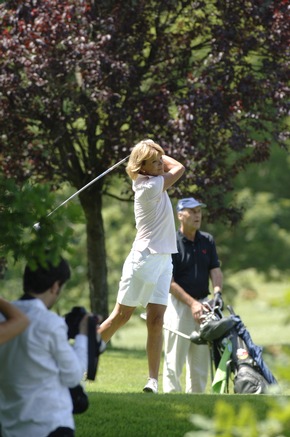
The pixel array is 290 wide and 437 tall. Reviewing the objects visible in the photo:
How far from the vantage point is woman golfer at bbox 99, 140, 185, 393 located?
9.59 metres

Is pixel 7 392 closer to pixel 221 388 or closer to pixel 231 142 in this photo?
pixel 221 388

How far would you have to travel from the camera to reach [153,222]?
31.8 ft

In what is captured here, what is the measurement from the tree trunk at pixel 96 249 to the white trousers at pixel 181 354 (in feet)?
22.6

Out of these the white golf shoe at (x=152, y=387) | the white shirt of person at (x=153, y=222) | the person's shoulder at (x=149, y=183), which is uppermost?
the person's shoulder at (x=149, y=183)

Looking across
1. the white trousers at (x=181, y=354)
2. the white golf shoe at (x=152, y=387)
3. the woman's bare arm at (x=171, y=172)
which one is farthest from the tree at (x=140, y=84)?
the white golf shoe at (x=152, y=387)

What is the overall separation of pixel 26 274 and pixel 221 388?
Answer: 4.72m

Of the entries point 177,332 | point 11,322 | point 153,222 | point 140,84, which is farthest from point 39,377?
point 140,84

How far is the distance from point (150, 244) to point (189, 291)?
4.84 feet

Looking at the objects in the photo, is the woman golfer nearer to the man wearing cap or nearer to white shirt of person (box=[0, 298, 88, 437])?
the man wearing cap

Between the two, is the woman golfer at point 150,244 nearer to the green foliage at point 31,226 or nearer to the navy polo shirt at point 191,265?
the navy polo shirt at point 191,265

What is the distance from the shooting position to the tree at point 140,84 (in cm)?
1620

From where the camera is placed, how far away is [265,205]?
1718 inches

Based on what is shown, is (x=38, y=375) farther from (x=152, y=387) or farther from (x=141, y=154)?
(x=152, y=387)

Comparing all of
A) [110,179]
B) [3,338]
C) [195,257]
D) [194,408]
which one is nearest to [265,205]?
[110,179]
